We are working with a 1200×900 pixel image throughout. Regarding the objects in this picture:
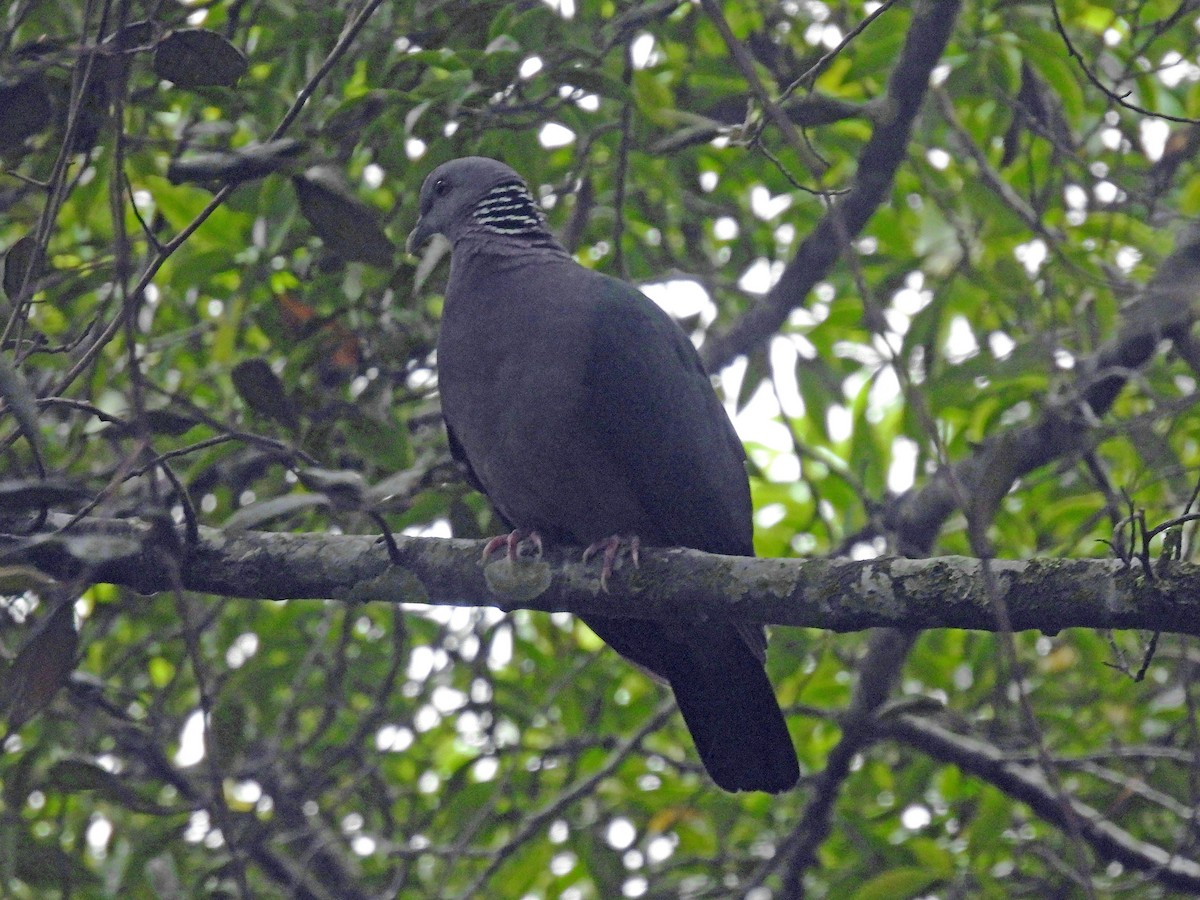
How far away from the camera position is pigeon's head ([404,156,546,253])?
12.7 feet

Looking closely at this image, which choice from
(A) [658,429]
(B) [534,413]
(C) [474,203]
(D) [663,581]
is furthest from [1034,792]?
(C) [474,203]

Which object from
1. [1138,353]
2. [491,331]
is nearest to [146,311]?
[491,331]

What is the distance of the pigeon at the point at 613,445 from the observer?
341cm

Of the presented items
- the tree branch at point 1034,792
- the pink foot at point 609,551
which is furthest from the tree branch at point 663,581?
the tree branch at point 1034,792

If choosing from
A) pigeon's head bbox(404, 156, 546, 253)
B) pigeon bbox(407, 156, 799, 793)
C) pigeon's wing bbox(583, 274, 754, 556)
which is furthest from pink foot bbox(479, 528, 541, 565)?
pigeon's head bbox(404, 156, 546, 253)

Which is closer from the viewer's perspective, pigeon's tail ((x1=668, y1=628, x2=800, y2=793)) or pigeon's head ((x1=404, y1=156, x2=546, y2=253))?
pigeon's tail ((x1=668, y1=628, x2=800, y2=793))

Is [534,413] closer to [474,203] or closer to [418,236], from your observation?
[474,203]

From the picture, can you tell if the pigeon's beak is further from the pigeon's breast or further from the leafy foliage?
the pigeon's breast

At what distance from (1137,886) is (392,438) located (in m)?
Result: 2.61

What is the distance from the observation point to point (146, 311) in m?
4.77

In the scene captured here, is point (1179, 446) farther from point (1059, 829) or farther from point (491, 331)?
point (491, 331)

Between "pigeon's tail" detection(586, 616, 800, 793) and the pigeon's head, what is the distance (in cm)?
121

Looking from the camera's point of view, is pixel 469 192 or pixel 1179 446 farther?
pixel 1179 446

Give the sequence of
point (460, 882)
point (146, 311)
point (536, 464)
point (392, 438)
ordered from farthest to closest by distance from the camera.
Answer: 1. point (460, 882)
2. point (146, 311)
3. point (392, 438)
4. point (536, 464)
